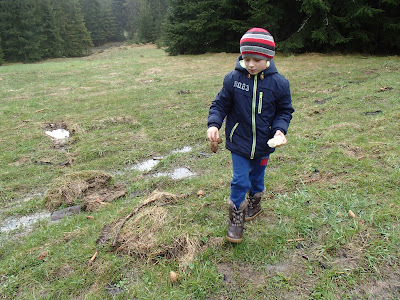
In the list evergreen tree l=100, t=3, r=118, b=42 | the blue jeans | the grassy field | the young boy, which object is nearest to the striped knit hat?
the young boy

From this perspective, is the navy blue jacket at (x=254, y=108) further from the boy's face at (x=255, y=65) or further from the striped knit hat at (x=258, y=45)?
the striped knit hat at (x=258, y=45)

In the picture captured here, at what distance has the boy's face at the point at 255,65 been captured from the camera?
2.31 m

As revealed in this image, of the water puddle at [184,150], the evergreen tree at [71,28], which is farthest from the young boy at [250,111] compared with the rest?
the evergreen tree at [71,28]

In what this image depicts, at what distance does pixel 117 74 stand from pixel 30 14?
27054 millimetres

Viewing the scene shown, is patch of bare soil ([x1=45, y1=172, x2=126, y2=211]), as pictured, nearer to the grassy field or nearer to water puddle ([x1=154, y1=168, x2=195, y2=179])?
the grassy field

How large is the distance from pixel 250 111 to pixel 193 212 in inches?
53.2

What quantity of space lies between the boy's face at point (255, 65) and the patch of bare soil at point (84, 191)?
251cm

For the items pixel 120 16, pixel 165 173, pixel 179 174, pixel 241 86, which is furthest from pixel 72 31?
pixel 241 86

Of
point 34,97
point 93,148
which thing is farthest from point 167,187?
point 34,97

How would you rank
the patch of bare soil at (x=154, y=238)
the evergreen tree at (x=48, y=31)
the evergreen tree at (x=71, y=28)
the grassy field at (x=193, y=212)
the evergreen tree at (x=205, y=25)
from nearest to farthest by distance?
the grassy field at (x=193, y=212)
the patch of bare soil at (x=154, y=238)
the evergreen tree at (x=205, y=25)
the evergreen tree at (x=48, y=31)
the evergreen tree at (x=71, y=28)

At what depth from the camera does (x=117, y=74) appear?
14750 mm

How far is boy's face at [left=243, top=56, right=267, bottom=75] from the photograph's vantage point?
231 centimetres

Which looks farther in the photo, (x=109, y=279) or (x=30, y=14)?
(x=30, y=14)

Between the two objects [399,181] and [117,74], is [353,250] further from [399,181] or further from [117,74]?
[117,74]
